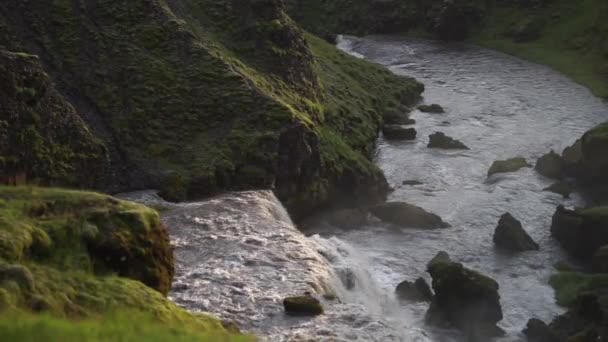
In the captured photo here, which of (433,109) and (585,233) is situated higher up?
(433,109)

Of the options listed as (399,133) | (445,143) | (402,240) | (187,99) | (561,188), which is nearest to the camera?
(402,240)

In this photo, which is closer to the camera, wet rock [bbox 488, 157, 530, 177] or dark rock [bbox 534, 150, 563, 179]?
dark rock [bbox 534, 150, 563, 179]

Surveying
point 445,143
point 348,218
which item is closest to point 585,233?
point 348,218

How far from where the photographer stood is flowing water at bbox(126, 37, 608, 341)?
70.2 feet

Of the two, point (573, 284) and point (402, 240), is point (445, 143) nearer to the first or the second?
point (402, 240)

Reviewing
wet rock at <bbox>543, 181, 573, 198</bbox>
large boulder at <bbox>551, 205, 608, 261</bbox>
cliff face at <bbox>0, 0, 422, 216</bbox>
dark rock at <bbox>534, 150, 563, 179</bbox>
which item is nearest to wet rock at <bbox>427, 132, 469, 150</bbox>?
dark rock at <bbox>534, 150, 563, 179</bbox>

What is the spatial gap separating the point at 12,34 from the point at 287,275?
1748 centimetres

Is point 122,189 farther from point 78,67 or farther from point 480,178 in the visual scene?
point 480,178

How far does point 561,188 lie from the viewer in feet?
138

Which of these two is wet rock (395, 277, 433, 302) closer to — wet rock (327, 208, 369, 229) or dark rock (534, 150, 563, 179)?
wet rock (327, 208, 369, 229)

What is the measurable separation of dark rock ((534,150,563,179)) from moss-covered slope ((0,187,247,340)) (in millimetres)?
31410

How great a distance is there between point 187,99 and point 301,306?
692 inches

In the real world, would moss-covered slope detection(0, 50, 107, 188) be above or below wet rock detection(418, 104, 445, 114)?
above

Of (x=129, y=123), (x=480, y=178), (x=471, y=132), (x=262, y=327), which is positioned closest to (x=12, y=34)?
(x=129, y=123)
